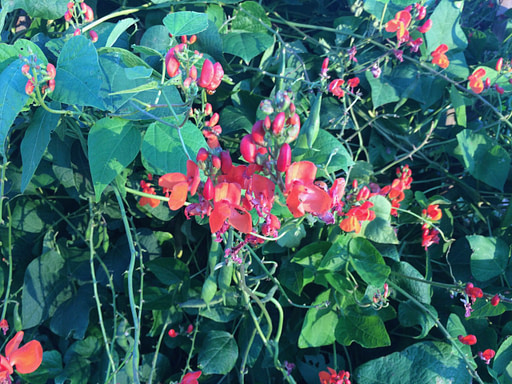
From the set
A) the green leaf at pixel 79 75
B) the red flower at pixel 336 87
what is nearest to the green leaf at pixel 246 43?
the red flower at pixel 336 87

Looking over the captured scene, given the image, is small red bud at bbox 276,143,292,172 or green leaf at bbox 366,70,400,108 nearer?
small red bud at bbox 276,143,292,172

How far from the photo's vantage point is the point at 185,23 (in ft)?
2.41

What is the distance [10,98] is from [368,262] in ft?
2.71

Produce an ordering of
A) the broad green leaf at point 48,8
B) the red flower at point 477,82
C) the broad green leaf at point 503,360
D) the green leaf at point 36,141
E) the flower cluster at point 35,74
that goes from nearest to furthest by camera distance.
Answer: the flower cluster at point 35,74
the green leaf at point 36,141
the broad green leaf at point 48,8
the broad green leaf at point 503,360
the red flower at point 477,82

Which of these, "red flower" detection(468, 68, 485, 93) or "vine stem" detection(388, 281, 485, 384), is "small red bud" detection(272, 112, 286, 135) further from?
"red flower" detection(468, 68, 485, 93)

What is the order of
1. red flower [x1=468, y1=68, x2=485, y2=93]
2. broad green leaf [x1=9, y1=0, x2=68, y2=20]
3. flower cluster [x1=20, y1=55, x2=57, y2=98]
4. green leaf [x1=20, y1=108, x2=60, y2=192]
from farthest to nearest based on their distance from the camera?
red flower [x1=468, y1=68, x2=485, y2=93] → broad green leaf [x1=9, y1=0, x2=68, y2=20] → green leaf [x1=20, y1=108, x2=60, y2=192] → flower cluster [x1=20, y1=55, x2=57, y2=98]

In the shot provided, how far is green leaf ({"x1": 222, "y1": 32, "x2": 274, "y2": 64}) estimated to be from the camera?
0.99 metres

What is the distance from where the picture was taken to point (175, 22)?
73cm

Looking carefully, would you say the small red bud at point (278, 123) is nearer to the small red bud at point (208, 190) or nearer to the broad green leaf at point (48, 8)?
the small red bud at point (208, 190)

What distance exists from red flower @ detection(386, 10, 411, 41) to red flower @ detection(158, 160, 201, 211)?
0.78 metres

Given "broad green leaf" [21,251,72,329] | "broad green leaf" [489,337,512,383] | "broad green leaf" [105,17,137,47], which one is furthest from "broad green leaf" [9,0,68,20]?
"broad green leaf" [489,337,512,383]

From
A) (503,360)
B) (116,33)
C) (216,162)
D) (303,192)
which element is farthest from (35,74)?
(503,360)

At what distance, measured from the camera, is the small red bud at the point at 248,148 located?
0.50 m

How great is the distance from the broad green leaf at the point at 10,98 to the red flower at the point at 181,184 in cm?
29
